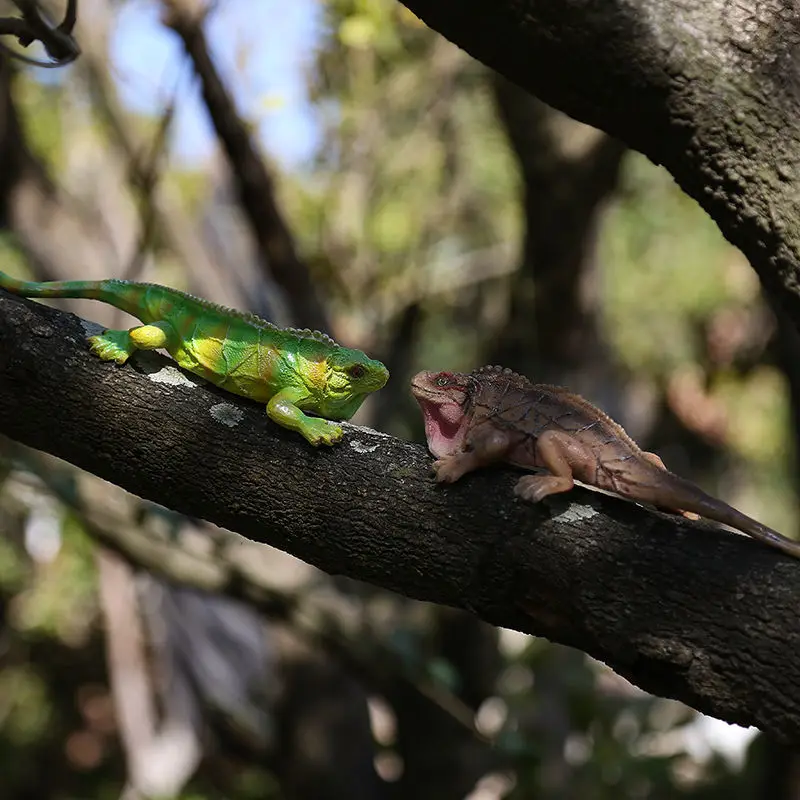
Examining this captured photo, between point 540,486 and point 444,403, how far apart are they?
0.76 m

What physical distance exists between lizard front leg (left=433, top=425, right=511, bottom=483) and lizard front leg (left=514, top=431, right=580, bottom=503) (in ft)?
0.39

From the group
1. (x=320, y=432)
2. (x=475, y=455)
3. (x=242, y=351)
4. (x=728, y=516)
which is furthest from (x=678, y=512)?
(x=242, y=351)

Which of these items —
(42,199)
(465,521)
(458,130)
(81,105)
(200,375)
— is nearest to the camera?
(465,521)

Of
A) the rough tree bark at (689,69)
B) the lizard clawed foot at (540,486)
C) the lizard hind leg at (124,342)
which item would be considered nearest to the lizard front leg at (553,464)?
the lizard clawed foot at (540,486)

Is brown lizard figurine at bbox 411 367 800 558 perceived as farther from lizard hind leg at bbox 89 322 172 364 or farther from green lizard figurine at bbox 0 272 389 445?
lizard hind leg at bbox 89 322 172 364

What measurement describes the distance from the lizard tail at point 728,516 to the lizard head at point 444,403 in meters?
0.76

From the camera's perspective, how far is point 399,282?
396 inches

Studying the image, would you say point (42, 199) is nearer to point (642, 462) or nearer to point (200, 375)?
point (200, 375)

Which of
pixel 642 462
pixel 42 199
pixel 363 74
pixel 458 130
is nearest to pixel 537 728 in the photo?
pixel 642 462

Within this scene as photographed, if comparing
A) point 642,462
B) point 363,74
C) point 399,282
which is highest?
point 642,462

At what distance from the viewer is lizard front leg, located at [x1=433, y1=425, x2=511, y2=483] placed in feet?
10.5

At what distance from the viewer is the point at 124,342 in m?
3.46

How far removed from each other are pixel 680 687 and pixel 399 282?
7391 millimetres

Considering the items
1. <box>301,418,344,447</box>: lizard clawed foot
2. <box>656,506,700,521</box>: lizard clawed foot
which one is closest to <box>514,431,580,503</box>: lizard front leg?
<box>656,506,700,521</box>: lizard clawed foot
